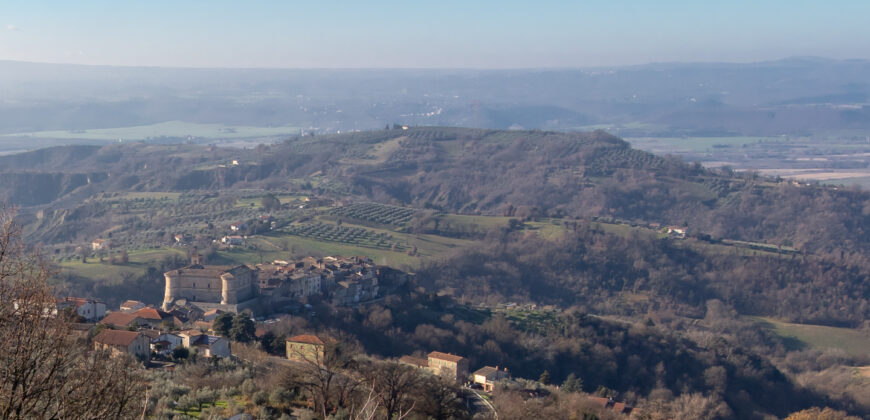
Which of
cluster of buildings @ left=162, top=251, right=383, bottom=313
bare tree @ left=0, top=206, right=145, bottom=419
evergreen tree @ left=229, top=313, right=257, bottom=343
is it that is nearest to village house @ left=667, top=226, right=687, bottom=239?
cluster of buildings @ left=162, top=251, right=383, bottom=313

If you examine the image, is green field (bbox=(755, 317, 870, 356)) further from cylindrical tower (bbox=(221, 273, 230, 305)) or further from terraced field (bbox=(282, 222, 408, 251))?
cylindrical tower (bbox=(221, 273, 230, 305))

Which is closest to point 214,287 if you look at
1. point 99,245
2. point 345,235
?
point 345,235

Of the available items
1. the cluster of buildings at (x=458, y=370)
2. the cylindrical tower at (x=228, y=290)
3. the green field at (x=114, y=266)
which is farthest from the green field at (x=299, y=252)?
the cluster of buildings at (x=458, y=370)

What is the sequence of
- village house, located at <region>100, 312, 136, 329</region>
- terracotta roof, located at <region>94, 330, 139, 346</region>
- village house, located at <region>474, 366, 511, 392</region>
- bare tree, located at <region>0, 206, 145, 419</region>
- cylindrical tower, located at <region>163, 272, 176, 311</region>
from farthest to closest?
cylindrical tower, located at <region>163, 272, 176, 311</region> < village house, located at <region>474, 366, 511, 392</region> < village house, located at <region>100, 312, 136, 329</region> < terracotta roof, located at <region>94, 330, 139, 346</region> < bare tree, located at <region>0, 206, 145, 419</region>

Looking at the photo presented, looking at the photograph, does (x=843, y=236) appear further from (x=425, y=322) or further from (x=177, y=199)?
(x=177, y=199)

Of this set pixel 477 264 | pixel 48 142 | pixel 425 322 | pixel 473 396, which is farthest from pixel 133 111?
pixel 473 396

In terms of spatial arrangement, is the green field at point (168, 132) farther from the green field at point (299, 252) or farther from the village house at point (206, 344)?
the village house at point (206, 344)
